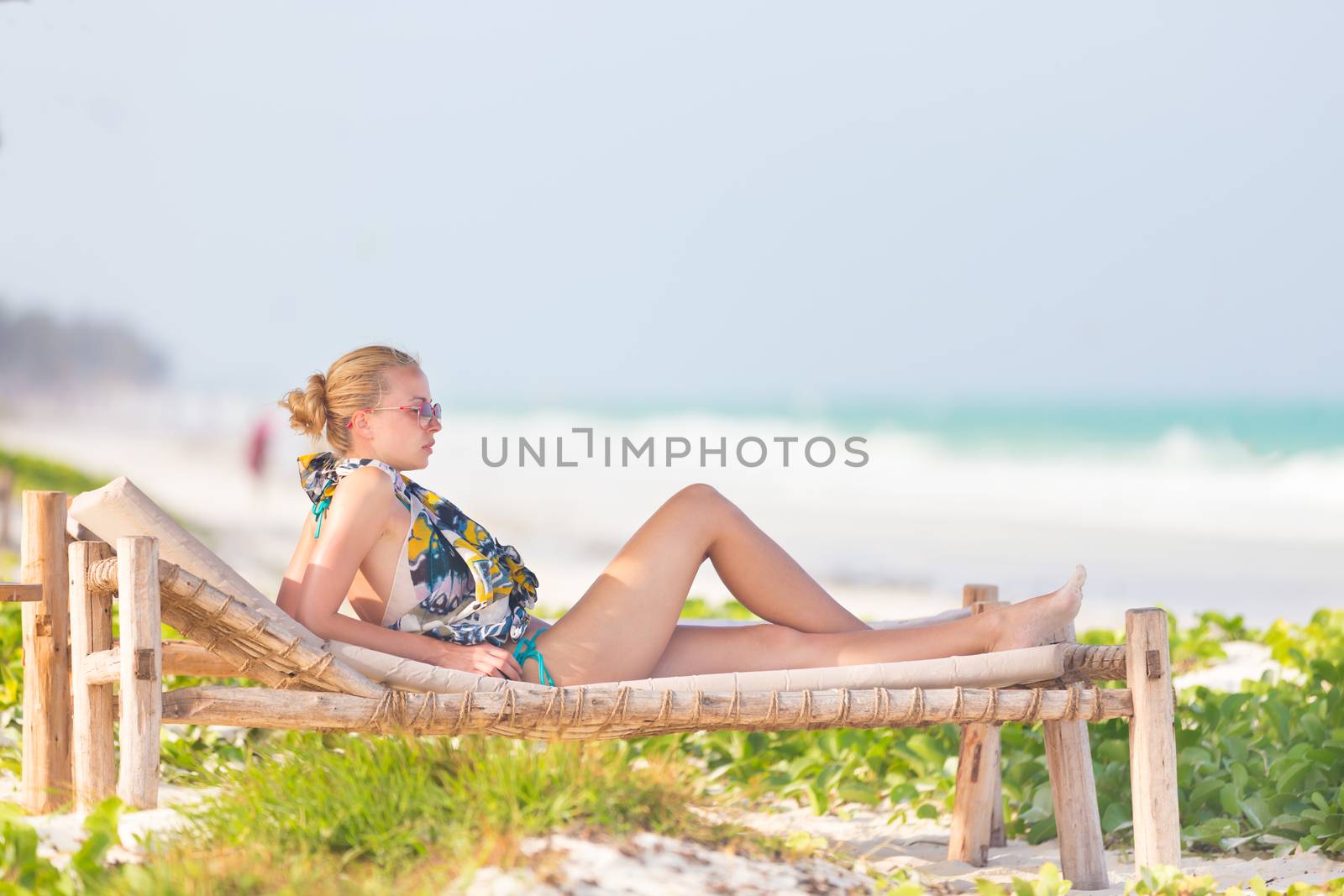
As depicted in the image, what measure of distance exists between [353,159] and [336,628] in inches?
1138

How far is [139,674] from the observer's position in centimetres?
242

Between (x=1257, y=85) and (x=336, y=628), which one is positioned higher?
(x=1257, y=85)

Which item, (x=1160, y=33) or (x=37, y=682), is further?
(x=1160, y=33)

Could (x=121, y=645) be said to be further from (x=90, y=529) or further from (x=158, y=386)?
(x=158, y=386)

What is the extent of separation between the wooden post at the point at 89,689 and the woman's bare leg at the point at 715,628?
34.4 inches

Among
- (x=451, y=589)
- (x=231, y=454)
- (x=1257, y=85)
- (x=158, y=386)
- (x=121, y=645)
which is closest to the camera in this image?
(x=121, y=645)

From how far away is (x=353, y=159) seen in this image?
98.4 feet

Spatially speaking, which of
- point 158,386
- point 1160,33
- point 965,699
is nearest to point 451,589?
point 965,699

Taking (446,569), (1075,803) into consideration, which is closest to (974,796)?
(1075,803)

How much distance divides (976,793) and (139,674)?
2141mm

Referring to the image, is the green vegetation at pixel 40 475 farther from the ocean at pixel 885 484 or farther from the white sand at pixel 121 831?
the white sand at pixel 121 831

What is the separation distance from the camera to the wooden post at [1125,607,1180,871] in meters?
2.83

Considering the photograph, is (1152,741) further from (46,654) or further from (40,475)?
(40,475)

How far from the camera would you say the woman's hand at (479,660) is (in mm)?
2781
